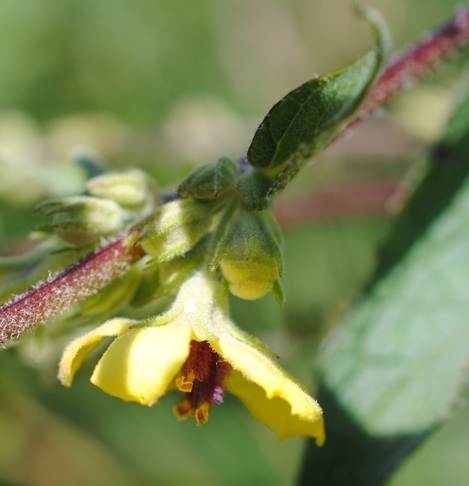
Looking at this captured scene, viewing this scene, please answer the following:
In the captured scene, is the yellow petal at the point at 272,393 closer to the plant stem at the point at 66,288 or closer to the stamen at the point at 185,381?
the stamen at the point at 185,381

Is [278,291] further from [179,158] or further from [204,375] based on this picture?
[179,158]

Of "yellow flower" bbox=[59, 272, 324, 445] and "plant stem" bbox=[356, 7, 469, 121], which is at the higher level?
"plant stem" bbox=[356, 7, 469, 121]

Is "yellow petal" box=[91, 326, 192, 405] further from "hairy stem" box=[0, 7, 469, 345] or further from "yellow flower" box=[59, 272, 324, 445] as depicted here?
"hairy stem" box=[0, 7, 469, 345]

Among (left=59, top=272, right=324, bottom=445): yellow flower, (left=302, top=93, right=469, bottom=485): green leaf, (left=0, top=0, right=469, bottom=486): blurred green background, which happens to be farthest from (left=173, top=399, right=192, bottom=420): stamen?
(left=0, top=0, right=469, bottom=486): blurred green background

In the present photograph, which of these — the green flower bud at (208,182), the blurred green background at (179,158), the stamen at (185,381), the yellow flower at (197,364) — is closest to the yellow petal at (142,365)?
the yellow flower at (197,364)

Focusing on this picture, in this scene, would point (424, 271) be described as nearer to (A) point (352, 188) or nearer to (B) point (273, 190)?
(B) point (273, 190)

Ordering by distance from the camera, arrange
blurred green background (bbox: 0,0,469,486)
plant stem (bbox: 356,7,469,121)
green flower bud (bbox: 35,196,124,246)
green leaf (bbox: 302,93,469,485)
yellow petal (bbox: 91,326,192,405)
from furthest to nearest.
Result: blurred green background (bbox: 0,0,469,486)
plant stem (bbox: 356,7,469,121)
green leaf (bbox: 302,93,469,485)
green flower bud (bbox: 35,196,124,246)
yellow petal (bbox: 91,326,192,405)

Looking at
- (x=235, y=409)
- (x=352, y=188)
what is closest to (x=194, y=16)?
(x=352, y=188)
